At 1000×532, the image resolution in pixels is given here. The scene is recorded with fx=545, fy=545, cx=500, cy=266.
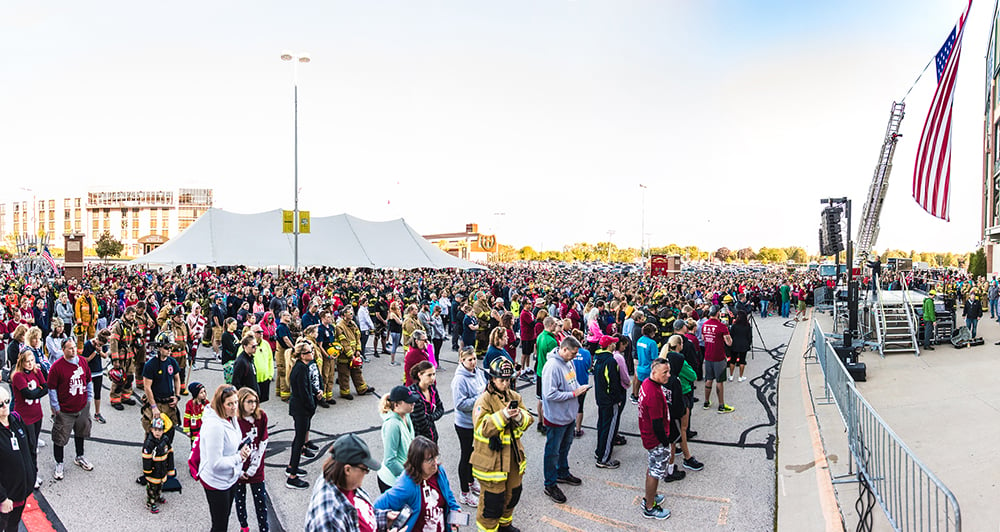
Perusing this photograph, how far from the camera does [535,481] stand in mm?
6148

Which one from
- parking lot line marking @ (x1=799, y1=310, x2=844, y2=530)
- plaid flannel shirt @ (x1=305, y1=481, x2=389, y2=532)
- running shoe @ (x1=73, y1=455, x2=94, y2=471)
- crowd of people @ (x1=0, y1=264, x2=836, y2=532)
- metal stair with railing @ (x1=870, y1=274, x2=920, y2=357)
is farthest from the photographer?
metal stair with railing @ (x1=870, y1=274, x2=920, y2=357)

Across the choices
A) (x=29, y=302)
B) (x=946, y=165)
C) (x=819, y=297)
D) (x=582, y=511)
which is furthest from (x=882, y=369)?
(x=29, y=302)

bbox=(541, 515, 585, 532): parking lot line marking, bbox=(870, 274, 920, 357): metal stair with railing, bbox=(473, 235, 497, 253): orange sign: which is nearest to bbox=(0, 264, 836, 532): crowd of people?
bbox=(541, 515, 585, 532): parking lot line marking

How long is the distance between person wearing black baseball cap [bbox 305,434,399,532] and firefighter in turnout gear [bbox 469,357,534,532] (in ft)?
5.15

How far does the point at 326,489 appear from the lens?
2.86 m

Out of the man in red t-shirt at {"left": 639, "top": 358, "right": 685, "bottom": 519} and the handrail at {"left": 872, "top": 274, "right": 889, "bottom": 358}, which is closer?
the man in red t-shirt at {"left": 639, "top": 358, "right": 685, "bottom": 519}

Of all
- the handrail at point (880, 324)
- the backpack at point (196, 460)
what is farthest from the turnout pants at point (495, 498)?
the handrail at point (880, 324)

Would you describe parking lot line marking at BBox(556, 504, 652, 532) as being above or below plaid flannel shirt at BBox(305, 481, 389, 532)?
below

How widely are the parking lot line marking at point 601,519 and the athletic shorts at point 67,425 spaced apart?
5.44 m

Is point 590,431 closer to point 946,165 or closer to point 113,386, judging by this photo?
point 113,386

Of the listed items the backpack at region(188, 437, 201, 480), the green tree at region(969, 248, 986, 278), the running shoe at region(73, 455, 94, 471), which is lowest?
the running shoe at region(73, 455, 94, 471)

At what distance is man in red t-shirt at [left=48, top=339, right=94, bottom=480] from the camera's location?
19.7 feet

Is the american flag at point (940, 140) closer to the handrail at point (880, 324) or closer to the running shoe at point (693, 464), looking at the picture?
the handrail at point (880, 324)

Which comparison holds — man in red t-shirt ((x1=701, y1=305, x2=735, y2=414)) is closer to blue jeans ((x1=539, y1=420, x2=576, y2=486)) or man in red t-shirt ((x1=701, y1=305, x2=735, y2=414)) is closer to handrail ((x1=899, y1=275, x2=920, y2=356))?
blue jeans ((x1=539, y1=420, x2=576, y2=486))
